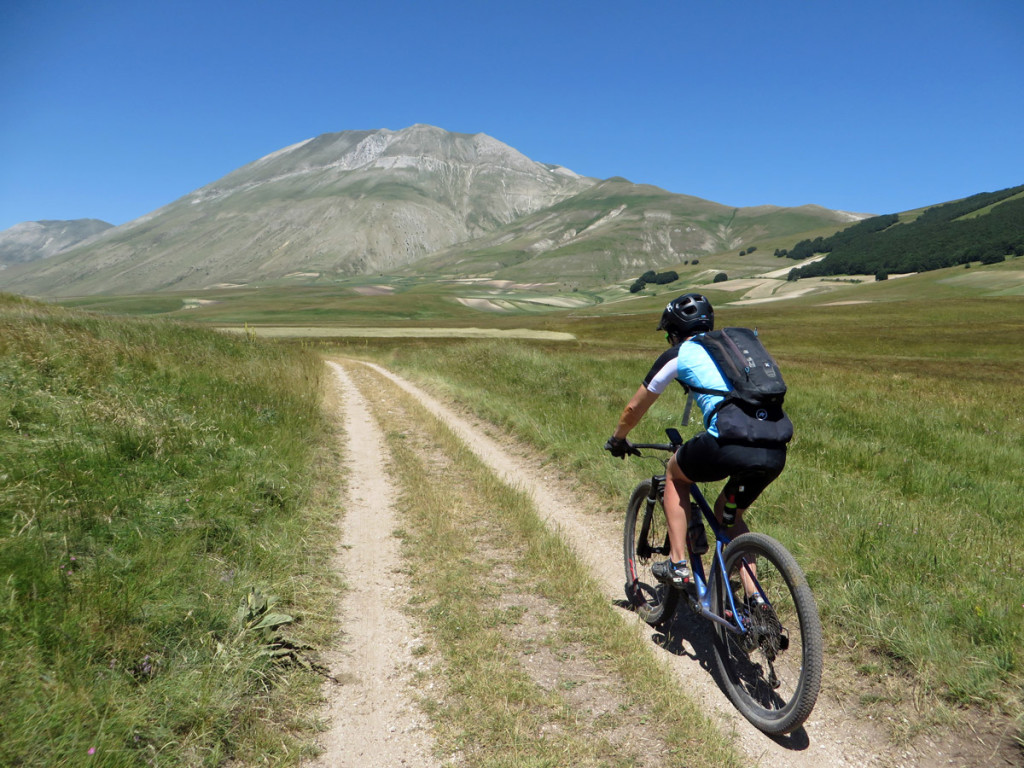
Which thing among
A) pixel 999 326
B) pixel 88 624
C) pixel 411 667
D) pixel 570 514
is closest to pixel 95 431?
pixel 88 624

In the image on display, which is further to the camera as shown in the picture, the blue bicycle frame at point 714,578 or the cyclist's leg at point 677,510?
the cyclist's leg at point 677,510

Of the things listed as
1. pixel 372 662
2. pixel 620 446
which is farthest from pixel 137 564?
pixel 620 446

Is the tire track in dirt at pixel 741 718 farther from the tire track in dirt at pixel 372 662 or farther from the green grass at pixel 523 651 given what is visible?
the tire track in dirt at pixel 372 662

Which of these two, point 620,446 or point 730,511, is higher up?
point 620,446

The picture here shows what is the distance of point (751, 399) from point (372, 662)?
3730mm

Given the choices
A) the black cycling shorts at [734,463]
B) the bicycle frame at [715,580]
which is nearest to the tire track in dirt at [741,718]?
the bicycle frame at [715,580]

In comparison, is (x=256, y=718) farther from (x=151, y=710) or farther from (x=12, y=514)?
(x=12, y=514)

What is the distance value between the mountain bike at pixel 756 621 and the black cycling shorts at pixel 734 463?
1.16ft

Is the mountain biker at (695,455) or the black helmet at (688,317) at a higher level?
the black helmet at (688,317)

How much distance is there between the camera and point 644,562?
580 centimetres

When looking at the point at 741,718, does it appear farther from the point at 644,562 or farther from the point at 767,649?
the point at 644,562

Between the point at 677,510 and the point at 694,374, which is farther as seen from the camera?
the point at 677,510

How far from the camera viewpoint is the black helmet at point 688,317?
15.6 feet

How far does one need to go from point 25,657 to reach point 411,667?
2516 mm
